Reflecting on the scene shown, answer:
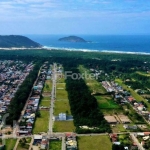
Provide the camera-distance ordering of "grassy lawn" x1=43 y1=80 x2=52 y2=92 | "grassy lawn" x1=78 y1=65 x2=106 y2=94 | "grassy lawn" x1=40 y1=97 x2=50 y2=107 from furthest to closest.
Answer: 1. "grassy lawn" x1=78 y1=65 x2=106 y2=94
2. "grassy lawn" x1=43 y1=80 x2=52 y2=92
3. "grassy lawn" x1=40 y1=97 x2=50 y2=107

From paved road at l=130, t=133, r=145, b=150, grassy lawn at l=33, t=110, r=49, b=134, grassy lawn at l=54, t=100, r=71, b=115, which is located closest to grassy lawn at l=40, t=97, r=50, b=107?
grassy lawn at l=54, t=100, r=71, b=115

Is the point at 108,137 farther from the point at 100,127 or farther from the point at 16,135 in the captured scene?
the point at 16,135

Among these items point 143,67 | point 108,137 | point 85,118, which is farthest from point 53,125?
point 143,67

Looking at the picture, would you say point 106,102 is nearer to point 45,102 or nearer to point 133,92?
point 133,92

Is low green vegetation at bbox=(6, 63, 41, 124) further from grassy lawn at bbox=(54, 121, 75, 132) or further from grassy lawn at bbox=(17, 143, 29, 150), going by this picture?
grassy lawn at bbox=(17, 143, 29, 150)

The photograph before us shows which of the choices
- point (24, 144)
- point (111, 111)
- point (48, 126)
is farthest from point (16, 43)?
point (24, 144)

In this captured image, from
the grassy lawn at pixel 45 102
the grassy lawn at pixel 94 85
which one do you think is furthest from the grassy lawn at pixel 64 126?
the grassy lawn at pixel 94 85
